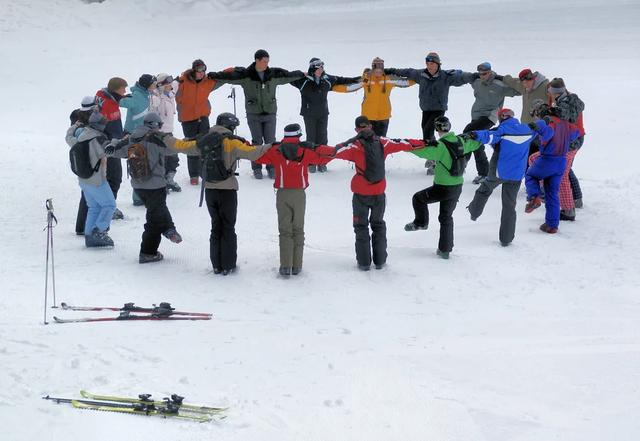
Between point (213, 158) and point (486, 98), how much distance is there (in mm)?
5000

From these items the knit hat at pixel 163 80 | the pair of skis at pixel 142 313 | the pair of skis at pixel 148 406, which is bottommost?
the pair of skis at pixel 148 406

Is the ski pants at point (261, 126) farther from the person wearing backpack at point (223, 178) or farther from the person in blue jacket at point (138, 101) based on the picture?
the person wearing backpack at point (223, 178)

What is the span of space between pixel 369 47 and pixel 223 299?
15.0 m

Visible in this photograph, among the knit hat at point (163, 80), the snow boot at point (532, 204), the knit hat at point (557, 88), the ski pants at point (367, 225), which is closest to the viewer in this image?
the ski pants at point (367, 225)

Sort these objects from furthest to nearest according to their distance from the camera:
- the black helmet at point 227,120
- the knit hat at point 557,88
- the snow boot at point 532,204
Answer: the snow boot at point 532,204, the knit hat at point 557,88, the black helmet at point 227,120

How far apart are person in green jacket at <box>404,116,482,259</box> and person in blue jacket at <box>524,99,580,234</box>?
1364 mm

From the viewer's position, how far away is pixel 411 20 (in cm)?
2417

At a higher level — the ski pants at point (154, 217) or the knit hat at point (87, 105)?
the knit hat at point (87, 105)

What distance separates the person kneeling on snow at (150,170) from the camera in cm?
801

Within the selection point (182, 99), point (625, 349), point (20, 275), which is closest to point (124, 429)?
point (20, 275)

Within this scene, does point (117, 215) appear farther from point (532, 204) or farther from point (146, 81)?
point (532, 204)

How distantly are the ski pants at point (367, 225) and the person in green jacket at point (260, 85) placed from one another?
335cm

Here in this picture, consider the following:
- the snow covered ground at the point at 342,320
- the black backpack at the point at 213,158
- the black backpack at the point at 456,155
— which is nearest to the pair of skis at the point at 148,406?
the snow covered ground at the point at 342,320

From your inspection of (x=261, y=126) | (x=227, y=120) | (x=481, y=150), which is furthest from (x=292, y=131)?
(x=481, y=150)
